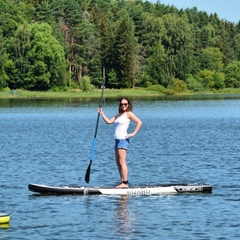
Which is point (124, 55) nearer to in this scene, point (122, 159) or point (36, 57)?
point (36, 57)

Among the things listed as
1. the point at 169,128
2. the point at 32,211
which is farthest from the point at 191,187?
the point at 169,128

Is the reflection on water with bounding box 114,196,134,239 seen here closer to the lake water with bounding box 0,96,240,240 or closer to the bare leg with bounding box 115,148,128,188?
the lake water with bounding box 0,96,240,240

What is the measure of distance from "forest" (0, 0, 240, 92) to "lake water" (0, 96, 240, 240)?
76.1 meters

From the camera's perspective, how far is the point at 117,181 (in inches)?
972

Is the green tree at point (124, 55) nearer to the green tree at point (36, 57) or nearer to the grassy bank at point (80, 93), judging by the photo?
the grassy bank at point (80, 93)

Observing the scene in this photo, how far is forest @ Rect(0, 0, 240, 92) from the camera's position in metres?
126

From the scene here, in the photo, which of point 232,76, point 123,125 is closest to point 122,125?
point 123,125

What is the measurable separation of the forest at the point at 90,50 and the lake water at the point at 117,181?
76.1 meters

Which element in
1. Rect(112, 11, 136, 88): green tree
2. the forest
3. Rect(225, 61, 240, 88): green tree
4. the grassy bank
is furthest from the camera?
Rect(225, 61, 240, 88): green tree

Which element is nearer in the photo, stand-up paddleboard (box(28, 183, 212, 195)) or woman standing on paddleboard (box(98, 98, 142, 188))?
woman standing on paddleboard (box(98, 98, 142, 188))

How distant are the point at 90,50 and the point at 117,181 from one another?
126 metres

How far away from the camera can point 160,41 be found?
5861 inches

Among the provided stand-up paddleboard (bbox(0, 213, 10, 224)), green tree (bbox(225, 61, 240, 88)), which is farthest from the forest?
stand-up paddleboard (bbox(0, 213, 10, 224))

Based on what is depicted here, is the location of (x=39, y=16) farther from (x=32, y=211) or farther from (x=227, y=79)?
(x=32, y=211)
